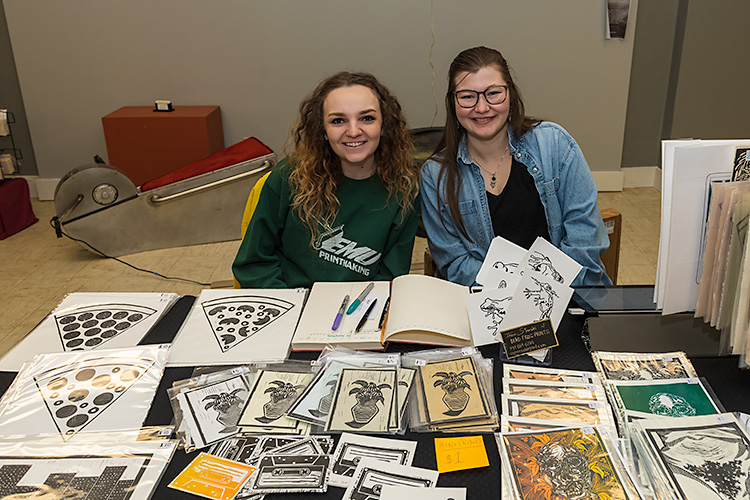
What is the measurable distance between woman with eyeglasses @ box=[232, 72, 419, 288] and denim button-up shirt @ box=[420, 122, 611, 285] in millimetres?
86

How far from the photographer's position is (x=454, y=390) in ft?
3.49

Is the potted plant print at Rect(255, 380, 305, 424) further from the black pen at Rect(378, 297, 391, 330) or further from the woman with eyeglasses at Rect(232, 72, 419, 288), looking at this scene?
the woman with eyeglasses at Rect(232, 72, 419, 288)

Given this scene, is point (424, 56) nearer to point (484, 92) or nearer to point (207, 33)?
point (207, 33)

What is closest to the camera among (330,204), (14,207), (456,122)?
(330,204)

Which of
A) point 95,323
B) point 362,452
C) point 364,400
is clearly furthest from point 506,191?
point 95,323

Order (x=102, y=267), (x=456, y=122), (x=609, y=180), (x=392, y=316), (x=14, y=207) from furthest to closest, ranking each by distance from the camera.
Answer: (x=609, y=180)
(x=14, y=207)
(x=102, y=267)
(x=456, y=122)
(x=392, y=316)

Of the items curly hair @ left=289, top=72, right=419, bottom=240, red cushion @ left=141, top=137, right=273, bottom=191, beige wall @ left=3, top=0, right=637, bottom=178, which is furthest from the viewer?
beige wall @ left=3, top=0, right=637, bottom=178

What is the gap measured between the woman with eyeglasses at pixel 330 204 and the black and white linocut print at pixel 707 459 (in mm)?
938

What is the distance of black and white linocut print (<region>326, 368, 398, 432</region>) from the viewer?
989 millimetres

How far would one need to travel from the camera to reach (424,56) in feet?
13.0

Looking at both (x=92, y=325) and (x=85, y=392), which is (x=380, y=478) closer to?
(x=85, y=392)

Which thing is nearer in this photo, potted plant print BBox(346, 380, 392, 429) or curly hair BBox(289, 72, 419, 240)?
potted plant print BBox(346, 380, 392, 429)

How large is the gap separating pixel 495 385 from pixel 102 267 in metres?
2.84

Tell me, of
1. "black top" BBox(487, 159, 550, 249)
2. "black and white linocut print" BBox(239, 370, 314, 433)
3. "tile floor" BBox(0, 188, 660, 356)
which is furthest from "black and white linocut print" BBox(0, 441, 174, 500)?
"tile floor" BBox(0, 188, 660, 356)
